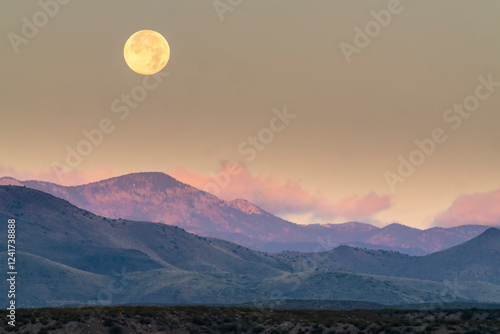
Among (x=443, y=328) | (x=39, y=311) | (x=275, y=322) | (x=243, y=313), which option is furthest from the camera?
(x=243, y=313)

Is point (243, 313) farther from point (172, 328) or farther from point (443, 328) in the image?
point (443, 328)

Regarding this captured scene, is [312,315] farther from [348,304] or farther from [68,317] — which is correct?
[348,304]

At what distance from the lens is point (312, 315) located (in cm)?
8744

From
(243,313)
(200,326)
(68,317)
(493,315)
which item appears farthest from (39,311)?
(493,315)

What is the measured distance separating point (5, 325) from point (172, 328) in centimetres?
1935

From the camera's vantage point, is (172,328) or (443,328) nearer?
(443,328)

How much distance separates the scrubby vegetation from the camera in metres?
68.5

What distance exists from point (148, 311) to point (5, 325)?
17859 mm

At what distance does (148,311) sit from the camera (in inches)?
3125

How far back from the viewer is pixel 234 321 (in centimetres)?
8212

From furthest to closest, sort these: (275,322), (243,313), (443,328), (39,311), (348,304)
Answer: (348,304), (243,313), (275,322), (39,311), (443,328)

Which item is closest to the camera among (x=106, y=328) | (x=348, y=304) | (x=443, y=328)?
(x=443, y=328)

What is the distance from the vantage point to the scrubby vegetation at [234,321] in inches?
2697

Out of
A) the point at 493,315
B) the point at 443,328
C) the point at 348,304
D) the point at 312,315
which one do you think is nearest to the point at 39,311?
A: the point at 312,315
